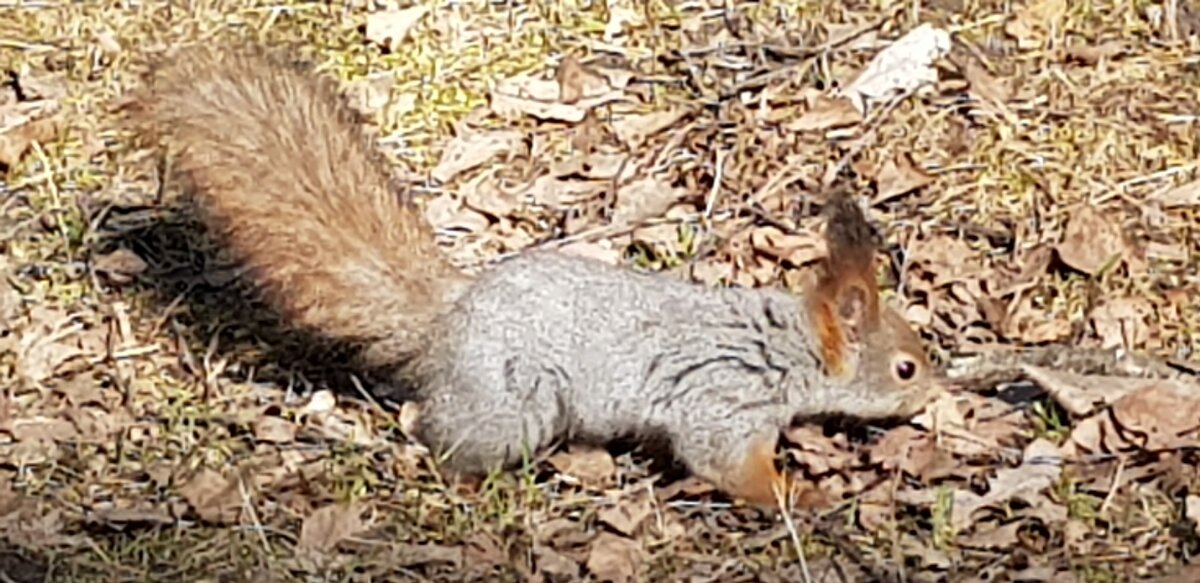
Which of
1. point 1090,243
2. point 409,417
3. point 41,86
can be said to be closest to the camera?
point 409,417

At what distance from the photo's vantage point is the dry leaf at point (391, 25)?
5.98 metres

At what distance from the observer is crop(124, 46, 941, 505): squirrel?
4.23 metres

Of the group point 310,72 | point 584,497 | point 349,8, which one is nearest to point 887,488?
point 584,497

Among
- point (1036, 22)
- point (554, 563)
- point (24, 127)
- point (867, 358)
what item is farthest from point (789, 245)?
point (24, 127)

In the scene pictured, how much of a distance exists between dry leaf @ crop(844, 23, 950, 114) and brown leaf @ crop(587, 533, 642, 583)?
176 centimetres

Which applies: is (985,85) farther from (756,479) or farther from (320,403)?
(320,403)

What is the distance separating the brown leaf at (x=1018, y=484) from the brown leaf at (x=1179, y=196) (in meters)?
0.98

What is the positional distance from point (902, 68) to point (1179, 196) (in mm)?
818

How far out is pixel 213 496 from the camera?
13.7 ft

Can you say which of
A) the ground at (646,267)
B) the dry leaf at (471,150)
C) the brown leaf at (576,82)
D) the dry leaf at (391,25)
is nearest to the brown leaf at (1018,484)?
the ground at (646,267)

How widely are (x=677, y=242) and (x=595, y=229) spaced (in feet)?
0.62

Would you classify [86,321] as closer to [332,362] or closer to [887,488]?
[332,362]

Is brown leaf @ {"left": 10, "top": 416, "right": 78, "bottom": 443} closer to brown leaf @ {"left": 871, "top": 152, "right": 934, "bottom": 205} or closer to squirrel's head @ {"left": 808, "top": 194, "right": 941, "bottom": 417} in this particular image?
squirrel's head @ {"left": 808, "top": 194, "right": 941, "bottom": 417}

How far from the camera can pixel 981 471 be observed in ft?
13.9
